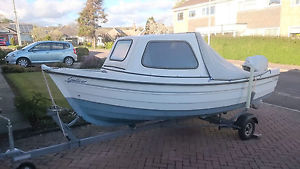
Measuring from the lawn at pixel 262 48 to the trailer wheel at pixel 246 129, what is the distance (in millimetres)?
16435

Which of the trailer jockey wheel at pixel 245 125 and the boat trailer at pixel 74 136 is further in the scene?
the trailer jockey wheel at pixel 245 125

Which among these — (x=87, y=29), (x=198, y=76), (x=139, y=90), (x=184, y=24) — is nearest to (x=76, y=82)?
(x=139, y=90)

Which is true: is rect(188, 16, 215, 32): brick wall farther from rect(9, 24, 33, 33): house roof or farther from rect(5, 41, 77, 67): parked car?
rect(9, 24, 33, 33): house roof

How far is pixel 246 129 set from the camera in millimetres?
4863

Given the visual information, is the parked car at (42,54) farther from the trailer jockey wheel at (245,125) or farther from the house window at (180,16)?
the house window at (180,16)

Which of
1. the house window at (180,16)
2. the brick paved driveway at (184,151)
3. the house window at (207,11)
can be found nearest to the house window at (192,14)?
the house window at (207,11)

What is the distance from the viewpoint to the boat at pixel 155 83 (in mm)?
3580

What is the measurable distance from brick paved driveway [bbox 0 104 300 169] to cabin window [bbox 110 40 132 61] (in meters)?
1.71

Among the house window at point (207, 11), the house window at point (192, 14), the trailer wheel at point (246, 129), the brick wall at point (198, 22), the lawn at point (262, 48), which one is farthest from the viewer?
the house window at point (192, 14)

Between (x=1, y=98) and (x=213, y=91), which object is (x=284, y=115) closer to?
(x=213, y=91)

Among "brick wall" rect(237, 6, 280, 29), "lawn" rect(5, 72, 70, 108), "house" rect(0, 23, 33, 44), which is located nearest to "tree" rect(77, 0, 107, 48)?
"house" rect(0, 23, 33, 44)

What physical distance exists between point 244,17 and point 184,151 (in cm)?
2655

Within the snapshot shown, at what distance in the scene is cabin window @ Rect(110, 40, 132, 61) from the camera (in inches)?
176

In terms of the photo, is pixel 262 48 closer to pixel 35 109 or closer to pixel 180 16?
pixel 180 16
